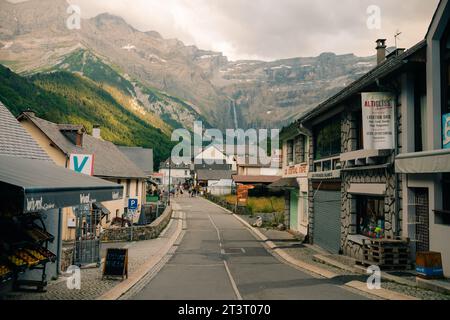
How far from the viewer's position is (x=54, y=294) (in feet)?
A: 33.6

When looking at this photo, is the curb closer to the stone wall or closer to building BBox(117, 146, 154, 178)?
the stone wall

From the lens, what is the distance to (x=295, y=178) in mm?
26219

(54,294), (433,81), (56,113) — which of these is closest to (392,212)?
(433,81)

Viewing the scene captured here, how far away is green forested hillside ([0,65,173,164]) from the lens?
347ft

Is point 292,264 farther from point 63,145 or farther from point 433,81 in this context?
point 63,145

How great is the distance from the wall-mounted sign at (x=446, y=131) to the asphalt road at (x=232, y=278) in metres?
5.15

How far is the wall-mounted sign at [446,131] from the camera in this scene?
11648mm

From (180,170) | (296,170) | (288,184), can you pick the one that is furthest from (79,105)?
(288,184)

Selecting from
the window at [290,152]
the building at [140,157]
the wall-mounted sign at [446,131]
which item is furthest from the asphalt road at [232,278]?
the building at [140,157]

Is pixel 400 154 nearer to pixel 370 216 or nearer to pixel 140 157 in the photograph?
pixel 370 216

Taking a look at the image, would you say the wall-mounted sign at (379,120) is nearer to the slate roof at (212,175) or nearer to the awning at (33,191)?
the awning at (33,191)

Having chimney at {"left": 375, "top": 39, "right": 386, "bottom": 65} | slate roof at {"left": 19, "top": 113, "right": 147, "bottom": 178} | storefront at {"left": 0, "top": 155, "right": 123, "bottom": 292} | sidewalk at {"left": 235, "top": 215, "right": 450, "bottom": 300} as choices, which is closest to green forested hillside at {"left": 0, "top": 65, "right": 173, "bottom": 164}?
slate roof at {"left": 19, "top": 113, "right": 147, "bottom": 178}

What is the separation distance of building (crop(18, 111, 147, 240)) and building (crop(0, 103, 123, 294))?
953 cm

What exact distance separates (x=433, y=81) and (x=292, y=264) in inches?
352
